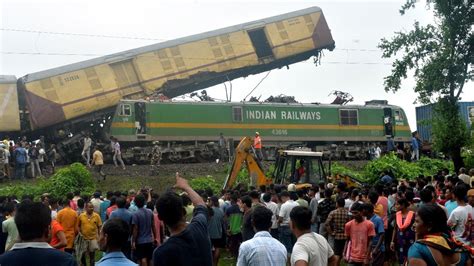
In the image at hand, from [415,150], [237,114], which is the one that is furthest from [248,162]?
[415,150]

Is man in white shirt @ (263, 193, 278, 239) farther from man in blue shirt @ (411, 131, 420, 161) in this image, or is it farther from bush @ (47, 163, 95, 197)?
man in blue shirt @ (411, 131, 420, 161)

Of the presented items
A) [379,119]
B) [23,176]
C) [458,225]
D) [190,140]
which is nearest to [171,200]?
[458,225]

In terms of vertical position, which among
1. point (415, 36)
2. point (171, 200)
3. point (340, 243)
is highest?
point (171, 200)

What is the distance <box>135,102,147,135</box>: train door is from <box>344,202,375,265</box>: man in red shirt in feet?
64.9

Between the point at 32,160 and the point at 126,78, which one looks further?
the point at 126,78

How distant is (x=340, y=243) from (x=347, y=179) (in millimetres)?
8162

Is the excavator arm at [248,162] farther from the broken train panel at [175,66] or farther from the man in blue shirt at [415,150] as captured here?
the man in blue shirt at [415,150]

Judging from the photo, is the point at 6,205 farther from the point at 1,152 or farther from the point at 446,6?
the point at 1,152

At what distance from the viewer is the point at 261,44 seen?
101 feet

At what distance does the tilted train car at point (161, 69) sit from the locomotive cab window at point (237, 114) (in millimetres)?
1763

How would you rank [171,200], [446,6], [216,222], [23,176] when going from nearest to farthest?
[171,200] → [216,222] → [446,6] → [23,176]

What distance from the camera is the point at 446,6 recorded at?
17.1 meters

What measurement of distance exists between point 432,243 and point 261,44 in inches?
1053

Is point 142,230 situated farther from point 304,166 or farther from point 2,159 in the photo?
point 2,159
